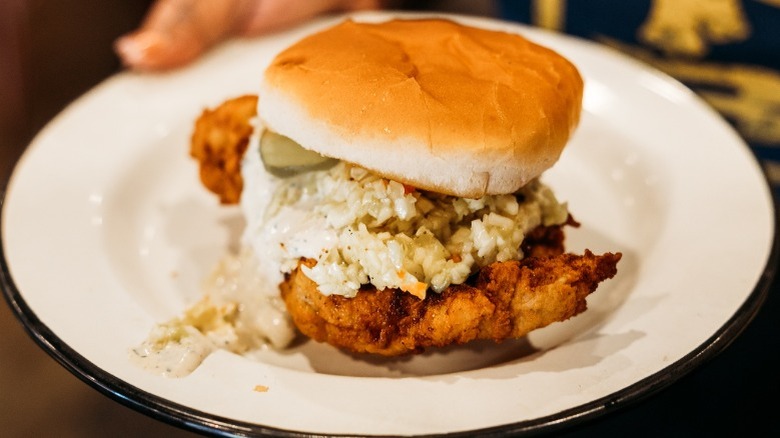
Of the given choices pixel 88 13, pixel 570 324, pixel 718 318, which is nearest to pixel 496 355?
pixel 570 324

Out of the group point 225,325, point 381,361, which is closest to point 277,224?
point 225,325

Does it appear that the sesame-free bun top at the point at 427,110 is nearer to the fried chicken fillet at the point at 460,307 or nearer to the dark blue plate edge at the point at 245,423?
the fried chicken fillet at the point at 460,307

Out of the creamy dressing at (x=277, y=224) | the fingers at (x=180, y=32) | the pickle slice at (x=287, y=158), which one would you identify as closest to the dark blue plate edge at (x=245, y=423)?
the creamy dressing at (x=277, y=224)

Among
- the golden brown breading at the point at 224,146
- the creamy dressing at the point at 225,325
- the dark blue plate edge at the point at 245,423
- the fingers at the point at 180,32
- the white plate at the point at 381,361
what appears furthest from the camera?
the fingers at the point at 180,32

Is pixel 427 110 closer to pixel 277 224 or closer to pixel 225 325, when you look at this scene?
pixel 277 224

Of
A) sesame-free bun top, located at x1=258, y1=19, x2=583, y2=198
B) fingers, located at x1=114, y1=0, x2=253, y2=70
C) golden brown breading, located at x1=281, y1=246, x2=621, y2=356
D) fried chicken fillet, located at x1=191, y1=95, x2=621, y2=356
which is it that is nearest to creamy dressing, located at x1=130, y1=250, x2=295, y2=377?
fried chicken fillet, located at x1=191, y1=95, x2=621, y2=356

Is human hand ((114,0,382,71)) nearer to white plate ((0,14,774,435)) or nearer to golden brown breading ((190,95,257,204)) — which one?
white plate ((0,14,774,435))

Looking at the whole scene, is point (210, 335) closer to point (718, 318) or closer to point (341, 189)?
point (341, 189)
